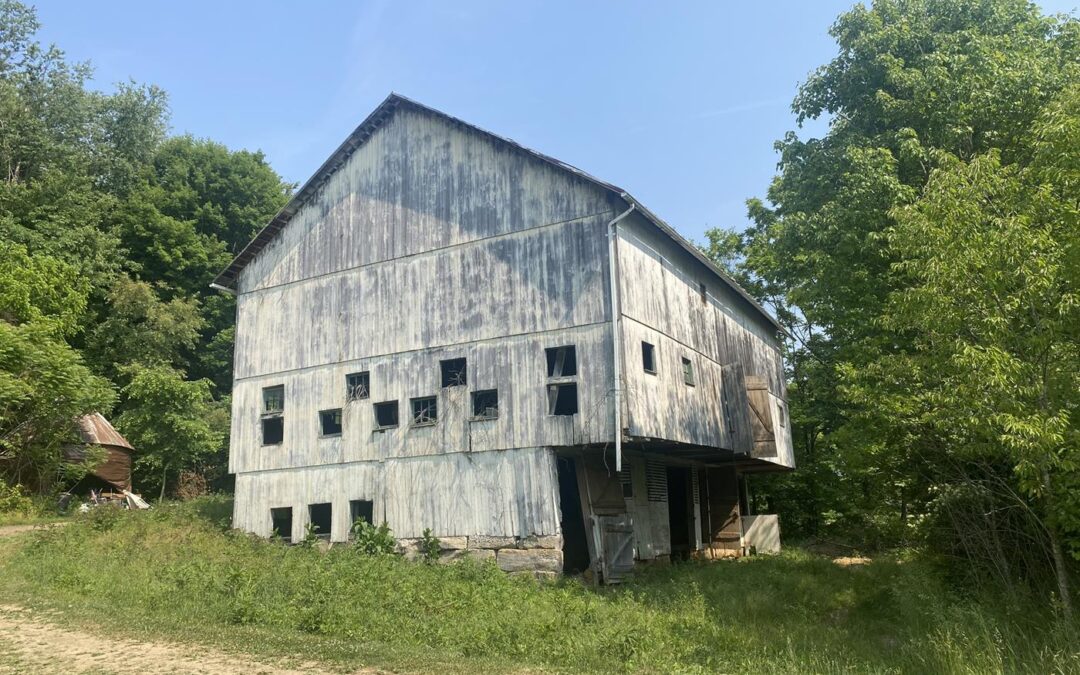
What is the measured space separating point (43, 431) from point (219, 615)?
18.7 metres

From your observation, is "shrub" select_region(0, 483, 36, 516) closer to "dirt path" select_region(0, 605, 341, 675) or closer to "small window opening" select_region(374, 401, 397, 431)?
"small window opening" select_region(374, 401, 397, 431)

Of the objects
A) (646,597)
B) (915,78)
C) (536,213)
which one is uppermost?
(915,78)

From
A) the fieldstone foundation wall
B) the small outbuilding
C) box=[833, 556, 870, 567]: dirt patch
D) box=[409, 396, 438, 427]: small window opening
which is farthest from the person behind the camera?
the small outbuilding

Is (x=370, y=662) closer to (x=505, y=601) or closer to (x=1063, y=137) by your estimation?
(x=505, y=601)

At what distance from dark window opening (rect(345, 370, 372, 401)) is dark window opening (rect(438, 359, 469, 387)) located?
2256mm

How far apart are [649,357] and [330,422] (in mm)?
9021

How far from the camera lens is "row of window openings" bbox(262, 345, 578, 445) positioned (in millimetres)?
17578

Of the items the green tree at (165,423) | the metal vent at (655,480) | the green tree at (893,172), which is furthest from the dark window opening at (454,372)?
the green tree at (165,423)

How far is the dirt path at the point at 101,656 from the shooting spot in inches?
354

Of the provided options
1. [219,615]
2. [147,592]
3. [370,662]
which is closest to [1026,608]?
[370,662]

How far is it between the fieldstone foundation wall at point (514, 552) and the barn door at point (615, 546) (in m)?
1.36

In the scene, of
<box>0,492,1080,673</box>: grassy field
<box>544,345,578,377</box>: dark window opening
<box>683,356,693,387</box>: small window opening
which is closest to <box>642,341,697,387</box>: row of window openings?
<box>544,345,578,377</box>: dark window opening

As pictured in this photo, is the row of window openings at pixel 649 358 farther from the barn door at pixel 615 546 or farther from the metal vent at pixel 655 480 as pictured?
the metal vent at pixel 655 480

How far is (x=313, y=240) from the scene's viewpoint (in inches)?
851
